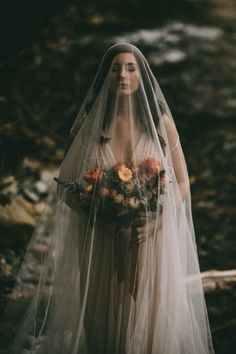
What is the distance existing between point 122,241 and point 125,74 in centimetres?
71

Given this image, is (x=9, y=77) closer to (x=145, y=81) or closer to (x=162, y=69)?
(x=162, y=69)

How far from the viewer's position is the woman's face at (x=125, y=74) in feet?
6.45

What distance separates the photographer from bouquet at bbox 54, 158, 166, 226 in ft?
6.10

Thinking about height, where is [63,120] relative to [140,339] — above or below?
above

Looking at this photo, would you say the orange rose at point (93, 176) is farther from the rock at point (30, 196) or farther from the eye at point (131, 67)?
the rock at point (30, 196)

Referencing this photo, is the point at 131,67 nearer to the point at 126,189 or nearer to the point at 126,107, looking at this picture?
the point at 126,107

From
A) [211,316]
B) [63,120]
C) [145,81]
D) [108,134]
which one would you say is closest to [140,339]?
→ [108,134]

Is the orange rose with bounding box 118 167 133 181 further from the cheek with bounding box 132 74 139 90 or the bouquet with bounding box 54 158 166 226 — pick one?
the cheek with bounding box 132 74 139 90

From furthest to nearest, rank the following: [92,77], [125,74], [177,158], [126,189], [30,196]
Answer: [92,77] → [30,196] → [177,158] → [125,74] → [126,189]

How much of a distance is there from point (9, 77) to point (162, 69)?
1.34m

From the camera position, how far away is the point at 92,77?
13.2 feet

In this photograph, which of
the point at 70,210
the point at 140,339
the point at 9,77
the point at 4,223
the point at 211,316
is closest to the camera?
the point at 140,339

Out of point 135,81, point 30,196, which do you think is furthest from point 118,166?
point 30,196

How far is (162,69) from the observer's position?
4.06 meters
